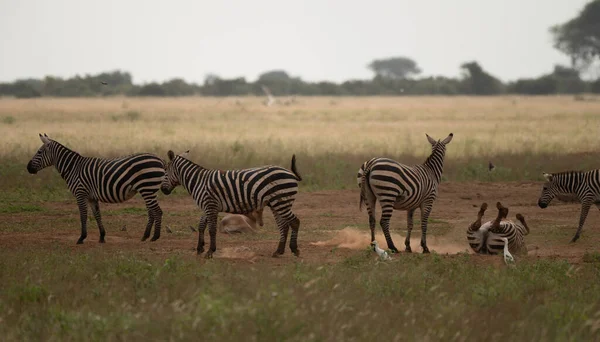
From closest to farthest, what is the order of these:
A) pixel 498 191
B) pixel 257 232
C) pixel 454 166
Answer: pixel 257 232
pixel 498 191
pixel 454 166

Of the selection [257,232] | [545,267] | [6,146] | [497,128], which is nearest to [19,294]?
[545,267]

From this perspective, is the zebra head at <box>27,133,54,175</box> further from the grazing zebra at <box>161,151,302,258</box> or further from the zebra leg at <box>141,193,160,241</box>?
the grazing zebra at <box>161,151,302,258</box>

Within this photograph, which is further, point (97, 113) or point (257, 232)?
point (97, 113)

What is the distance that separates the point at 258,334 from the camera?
674cm

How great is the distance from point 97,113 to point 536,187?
1037 inches

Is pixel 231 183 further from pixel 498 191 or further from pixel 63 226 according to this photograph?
pixel 498 191

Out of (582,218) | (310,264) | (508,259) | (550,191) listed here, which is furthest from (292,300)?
(550,191)

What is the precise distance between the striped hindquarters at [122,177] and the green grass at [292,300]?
2.19 metres

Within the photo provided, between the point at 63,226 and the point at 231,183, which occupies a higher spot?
the point at 231,183

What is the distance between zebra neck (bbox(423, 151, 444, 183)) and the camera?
13094 millimetres

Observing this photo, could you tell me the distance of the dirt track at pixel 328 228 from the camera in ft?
41.3

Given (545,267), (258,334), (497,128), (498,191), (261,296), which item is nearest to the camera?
(258,334)

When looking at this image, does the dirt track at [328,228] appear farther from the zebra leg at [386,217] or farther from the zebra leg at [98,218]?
the zebra leg at [386,217]

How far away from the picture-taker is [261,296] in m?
7.89
